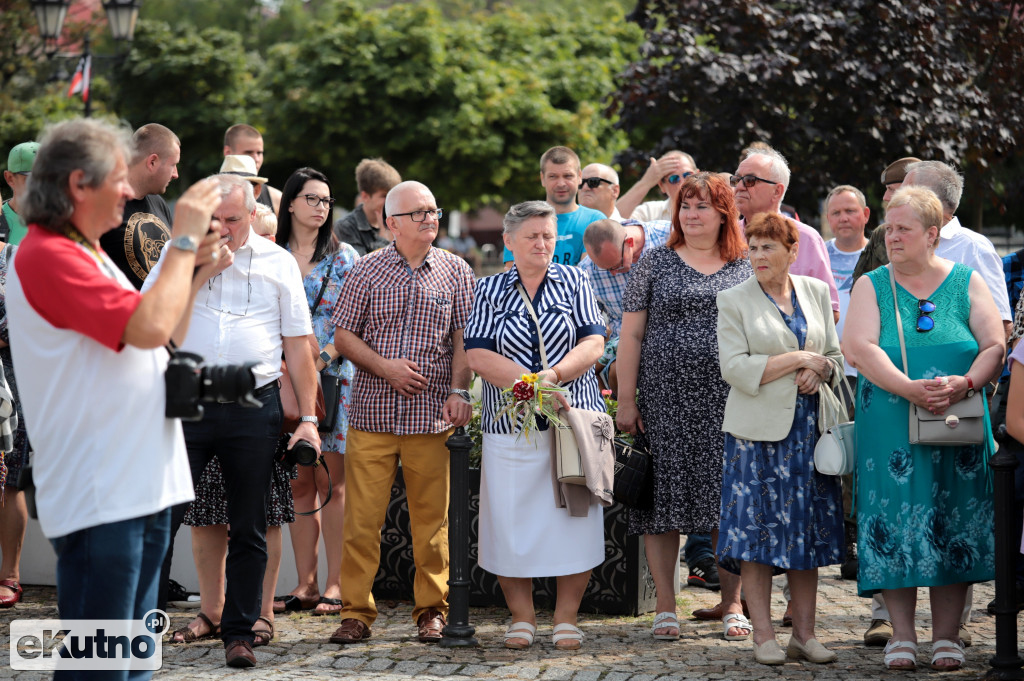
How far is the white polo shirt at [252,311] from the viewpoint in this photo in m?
5.14

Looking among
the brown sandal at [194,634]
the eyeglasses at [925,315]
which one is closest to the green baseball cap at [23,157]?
the brown sandal at [194,634]

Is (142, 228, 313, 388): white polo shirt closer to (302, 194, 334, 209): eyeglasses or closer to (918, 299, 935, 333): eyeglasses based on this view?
(302, 194, 334, 209): eyeglasses

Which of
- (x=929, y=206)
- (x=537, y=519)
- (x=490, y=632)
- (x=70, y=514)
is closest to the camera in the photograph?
(x=70, y=514)

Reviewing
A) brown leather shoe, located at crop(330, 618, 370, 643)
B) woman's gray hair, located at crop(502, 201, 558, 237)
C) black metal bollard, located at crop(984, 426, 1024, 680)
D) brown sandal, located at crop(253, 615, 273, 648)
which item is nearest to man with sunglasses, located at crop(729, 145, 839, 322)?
woman's gray hair, located at crop(502, 201, 558, 237)

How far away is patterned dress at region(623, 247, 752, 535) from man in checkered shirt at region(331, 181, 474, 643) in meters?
1.00

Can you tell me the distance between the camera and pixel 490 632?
6.08m

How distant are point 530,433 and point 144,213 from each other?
7.21 feet

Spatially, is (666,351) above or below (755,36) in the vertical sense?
below

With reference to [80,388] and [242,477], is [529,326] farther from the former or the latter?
[80,388]

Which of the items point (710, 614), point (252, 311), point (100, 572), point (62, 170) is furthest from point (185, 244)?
point (710, 614)

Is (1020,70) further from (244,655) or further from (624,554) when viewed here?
(244,655)

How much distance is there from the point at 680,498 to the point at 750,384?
798 mm

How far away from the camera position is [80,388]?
3.30m

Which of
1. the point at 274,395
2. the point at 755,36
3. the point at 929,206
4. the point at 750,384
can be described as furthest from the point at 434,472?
the point at 755,36
